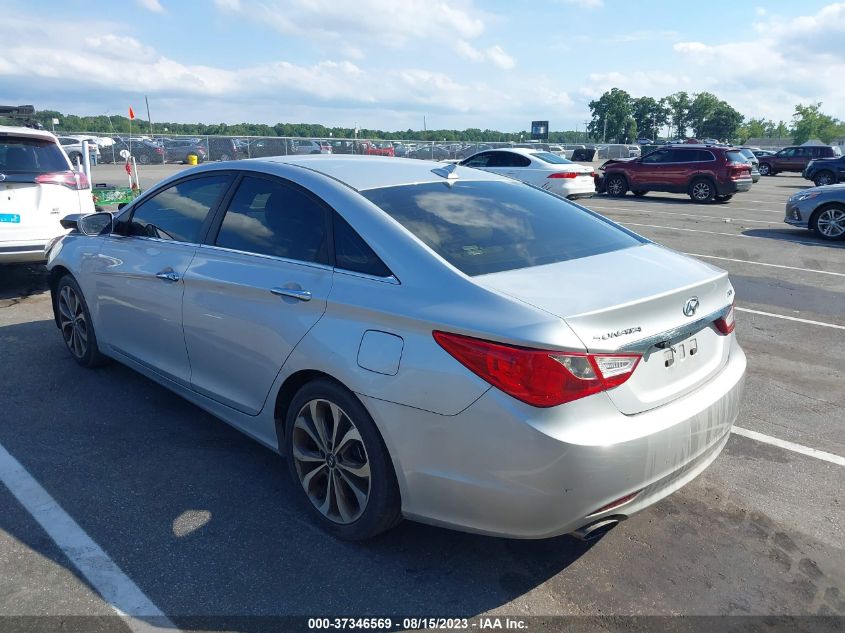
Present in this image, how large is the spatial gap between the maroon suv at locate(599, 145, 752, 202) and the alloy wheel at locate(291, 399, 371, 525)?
62.8 feet

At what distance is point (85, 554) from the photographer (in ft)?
9.63

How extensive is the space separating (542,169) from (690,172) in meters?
5.60

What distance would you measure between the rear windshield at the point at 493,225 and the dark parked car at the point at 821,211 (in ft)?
35.0

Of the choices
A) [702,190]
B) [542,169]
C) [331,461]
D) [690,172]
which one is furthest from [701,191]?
[331,461]

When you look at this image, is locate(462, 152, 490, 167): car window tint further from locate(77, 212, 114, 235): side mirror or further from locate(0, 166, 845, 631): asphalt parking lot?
locate(77, 212, 114, 235): side mirror

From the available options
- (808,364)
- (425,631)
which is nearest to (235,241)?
(425,631)

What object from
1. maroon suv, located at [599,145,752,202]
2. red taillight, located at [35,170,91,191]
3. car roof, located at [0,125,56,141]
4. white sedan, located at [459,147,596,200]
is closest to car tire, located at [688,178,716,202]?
maroon suv, located at [599,145,752,202]

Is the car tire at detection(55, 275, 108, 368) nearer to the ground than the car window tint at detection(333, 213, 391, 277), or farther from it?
nearer to the ground

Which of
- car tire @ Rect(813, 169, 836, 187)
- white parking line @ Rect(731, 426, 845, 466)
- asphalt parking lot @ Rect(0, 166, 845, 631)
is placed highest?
asphalt parking lot @ Rect(0, 166, 845, 631)

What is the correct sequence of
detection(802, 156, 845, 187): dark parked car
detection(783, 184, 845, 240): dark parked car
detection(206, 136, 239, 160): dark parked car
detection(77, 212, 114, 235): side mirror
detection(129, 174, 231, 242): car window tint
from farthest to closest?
detection(206, 136, 239, 160): dark parked car < detection(802, 156, 845, 187): dark parked car < detection(783, 184, 845, 240): dark parked car < detection(77, 212, 114, 235): side mirror < detection(129, 174, 231, 242): car window tint

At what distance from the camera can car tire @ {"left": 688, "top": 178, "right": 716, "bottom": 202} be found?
64.5 feet

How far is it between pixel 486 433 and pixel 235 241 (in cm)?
190

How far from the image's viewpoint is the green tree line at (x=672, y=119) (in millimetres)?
127688

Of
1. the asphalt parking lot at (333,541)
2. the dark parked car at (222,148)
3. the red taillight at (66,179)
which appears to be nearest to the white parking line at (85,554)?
the asphalt parking lot at (333,541)
